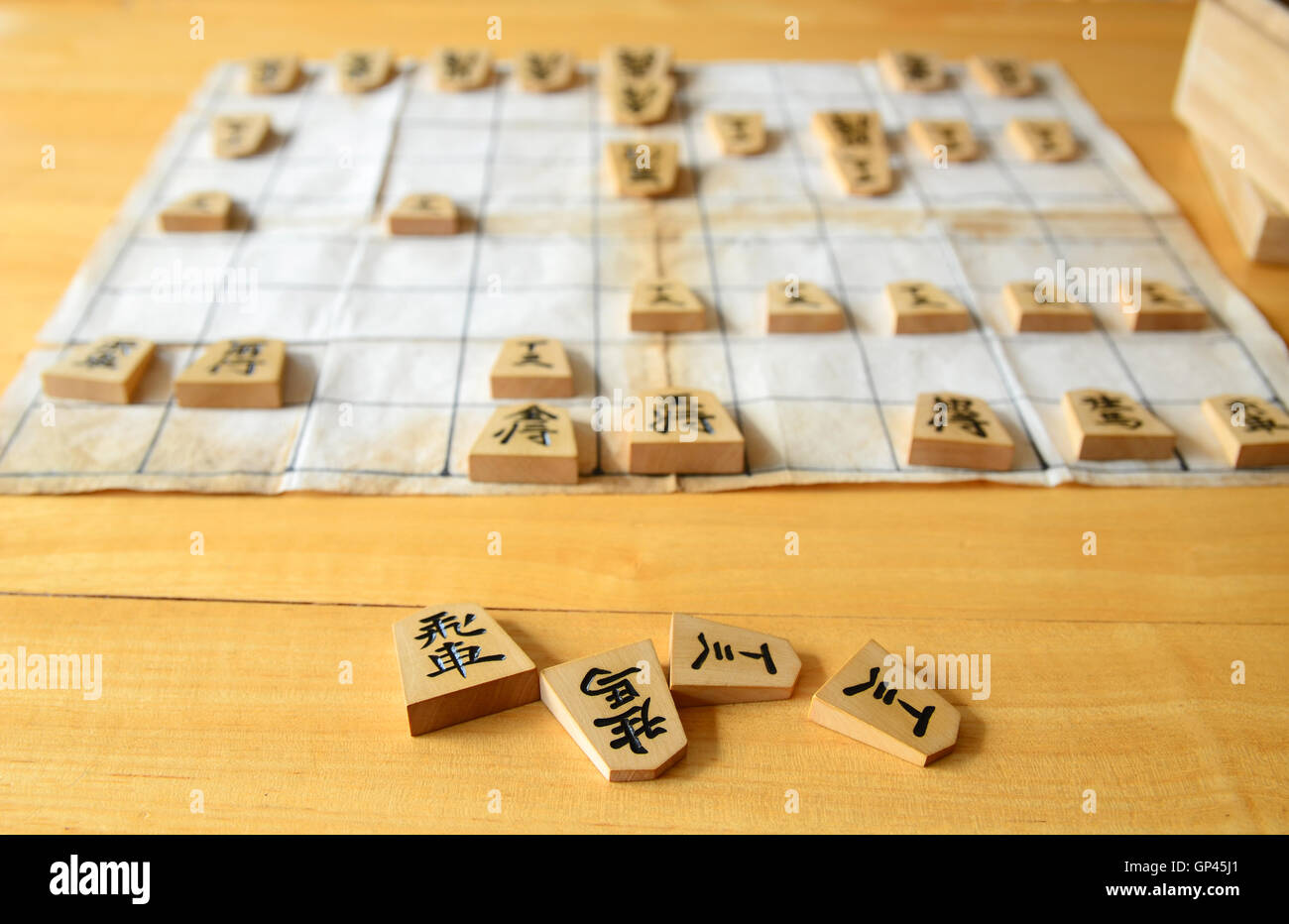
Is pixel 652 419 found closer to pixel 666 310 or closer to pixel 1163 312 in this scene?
pixel 666 310

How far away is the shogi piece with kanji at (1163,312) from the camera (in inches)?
46.8

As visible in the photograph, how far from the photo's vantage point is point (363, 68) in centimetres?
168

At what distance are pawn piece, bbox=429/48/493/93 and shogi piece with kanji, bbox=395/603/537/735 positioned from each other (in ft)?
3.59

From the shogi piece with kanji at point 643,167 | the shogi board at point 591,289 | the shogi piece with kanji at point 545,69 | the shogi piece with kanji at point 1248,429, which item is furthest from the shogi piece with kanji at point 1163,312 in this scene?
the shogi piece with kanji at point 545,69

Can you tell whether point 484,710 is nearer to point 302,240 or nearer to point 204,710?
point 204,710

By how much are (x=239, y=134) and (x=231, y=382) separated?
622 mm

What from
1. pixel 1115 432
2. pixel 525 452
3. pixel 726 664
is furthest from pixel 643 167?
pixel 726 664

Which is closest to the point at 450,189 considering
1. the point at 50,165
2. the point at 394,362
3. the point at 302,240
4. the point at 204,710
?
the point at 302,240

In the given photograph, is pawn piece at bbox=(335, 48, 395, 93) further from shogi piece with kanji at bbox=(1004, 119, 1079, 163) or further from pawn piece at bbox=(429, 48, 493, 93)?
shogi piece with kanji at bbox=(1004, 119, 1079, 163)

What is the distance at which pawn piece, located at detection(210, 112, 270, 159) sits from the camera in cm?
149

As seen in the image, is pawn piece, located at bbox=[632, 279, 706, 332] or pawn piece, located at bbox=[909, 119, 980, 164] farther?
pawn piece, located at bbox=[909, 119, 980, 164]

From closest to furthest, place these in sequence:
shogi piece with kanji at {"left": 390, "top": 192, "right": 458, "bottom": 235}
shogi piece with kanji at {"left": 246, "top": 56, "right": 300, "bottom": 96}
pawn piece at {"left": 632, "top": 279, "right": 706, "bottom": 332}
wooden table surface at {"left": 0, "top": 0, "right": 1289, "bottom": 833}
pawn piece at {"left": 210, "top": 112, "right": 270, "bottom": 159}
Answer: wooden table surface at {"left": 0, "top": 0, "right": 1289, "bottom": 833} → pawn piece at {"left": 632, "top": 279, "right": 706, "bottom": 332} → shogi piece with kanji at {"left": 390, "top": 192, "right": 458, "bottom": 235} → pawn piece at {"left": 210, "top": 112, "right": 270, "bottom": 159} → shogi piece with kanji at {"left": 246, "top": 56, "right": 300, "bottom": 96}

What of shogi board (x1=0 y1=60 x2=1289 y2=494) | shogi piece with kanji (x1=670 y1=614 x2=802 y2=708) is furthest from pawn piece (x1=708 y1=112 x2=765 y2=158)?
shogi piece with kanji (x1=670 y1=614 x2=802 y2=708)

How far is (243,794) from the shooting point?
2.35 feet
